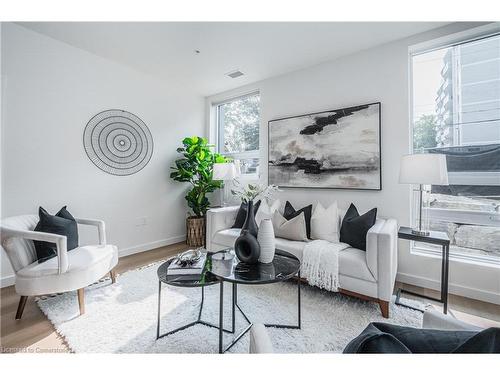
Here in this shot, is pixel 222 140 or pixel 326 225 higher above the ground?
pixel 222 140

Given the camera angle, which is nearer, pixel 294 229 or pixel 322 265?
pixel 322 265

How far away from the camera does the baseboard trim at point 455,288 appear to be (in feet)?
7.04

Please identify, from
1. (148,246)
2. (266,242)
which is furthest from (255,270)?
(148,246)

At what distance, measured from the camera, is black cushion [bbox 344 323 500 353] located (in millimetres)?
531

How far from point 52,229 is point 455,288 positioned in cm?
374

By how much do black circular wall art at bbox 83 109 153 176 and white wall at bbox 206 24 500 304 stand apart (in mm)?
2283

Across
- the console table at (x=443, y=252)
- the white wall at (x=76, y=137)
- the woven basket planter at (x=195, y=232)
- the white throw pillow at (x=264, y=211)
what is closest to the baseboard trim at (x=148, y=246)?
the white wall at (x=76, y=137)

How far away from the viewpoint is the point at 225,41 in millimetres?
2627

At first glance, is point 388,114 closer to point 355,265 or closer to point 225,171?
point 355,265

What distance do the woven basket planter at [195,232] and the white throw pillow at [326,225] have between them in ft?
6.20

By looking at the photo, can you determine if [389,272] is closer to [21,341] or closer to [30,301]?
[21,341]

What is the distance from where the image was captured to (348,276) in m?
2.04

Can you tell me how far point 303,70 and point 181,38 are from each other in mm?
1606
